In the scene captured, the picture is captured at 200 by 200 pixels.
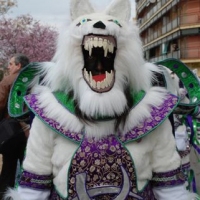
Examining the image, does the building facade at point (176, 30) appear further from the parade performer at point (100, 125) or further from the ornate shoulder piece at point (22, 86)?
the parade performer at point (100, 125)

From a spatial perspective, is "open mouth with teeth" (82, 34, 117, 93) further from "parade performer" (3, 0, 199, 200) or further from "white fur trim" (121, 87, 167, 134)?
"white fur trim" (121, 87, 167, 134)

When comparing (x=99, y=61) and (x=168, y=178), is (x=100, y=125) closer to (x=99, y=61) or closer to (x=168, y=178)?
(x=99, y=61)

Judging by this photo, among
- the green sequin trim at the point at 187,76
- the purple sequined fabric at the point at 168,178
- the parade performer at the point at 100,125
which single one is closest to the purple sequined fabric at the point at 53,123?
the parade performer at the point at 100,125

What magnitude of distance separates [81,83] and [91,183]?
412 mm

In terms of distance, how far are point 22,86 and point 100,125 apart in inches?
20.6

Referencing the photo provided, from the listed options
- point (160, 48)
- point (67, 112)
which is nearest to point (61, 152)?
point (67, 112)

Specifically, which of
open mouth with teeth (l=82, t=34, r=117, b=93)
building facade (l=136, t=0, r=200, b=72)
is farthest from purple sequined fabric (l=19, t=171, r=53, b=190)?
building facade (l=136, t=0, r=200, b=72)

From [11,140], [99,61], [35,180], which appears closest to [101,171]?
[35,180]

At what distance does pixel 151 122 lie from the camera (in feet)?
5.84

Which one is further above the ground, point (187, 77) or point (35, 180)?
point (187, 77)

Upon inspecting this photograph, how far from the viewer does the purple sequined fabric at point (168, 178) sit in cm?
181

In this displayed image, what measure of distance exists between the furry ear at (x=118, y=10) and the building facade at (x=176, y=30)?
2297cm

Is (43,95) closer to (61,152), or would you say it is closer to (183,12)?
(61,152)

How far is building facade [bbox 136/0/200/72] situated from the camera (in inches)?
1159
